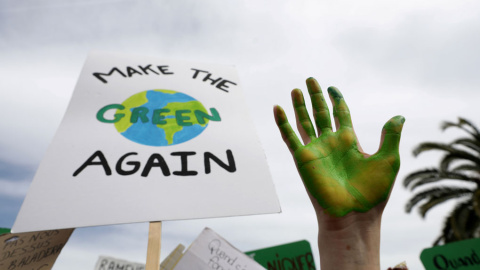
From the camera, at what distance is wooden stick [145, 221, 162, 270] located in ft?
4.04

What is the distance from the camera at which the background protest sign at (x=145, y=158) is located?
1.37m

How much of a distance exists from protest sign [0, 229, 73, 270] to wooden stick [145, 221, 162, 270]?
0.76m

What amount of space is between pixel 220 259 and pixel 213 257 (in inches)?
1.6

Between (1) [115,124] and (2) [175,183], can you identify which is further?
(1) [115,124]

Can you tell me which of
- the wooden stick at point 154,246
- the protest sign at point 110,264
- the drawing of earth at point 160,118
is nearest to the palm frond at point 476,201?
the protest sign at point 110,264

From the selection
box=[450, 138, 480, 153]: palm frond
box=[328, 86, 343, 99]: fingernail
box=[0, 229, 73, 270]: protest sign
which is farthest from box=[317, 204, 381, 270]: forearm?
box=[450, 138, 480, 153]: palm frond

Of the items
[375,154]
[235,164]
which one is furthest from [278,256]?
[375,154]

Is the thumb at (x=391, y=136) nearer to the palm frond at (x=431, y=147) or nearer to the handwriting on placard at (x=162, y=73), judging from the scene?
the handwriting on placard at (x=162, y=73)

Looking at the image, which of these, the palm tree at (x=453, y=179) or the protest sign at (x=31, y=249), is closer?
the protest sign at (x=31, y=249)

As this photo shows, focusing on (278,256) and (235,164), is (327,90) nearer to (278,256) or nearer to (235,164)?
(235,164)

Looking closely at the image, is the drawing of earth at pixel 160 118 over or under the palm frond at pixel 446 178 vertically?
under

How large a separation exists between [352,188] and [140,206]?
0.85 meters

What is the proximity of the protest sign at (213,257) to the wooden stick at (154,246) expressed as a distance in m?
0.63

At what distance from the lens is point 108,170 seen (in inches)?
58.3
